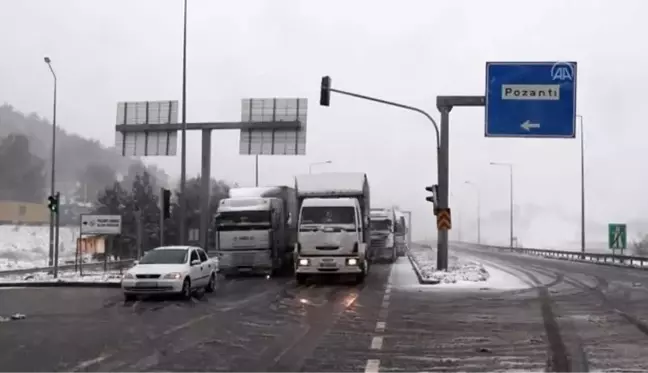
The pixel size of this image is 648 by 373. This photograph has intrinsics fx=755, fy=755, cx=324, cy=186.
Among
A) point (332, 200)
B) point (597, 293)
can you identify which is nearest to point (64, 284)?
point (332, 200)

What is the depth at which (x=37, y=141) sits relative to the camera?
17125 cm

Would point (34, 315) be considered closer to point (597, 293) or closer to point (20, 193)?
point (597, 293)

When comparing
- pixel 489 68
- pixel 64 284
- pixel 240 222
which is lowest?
→ pixel 64 284

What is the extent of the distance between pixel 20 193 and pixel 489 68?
4645 inches

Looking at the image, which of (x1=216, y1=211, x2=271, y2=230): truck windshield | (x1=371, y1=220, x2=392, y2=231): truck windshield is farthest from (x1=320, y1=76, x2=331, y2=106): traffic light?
(x1=371, y1=220, x2=392, y2=231): truck windshield

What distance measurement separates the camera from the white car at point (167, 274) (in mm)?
20328

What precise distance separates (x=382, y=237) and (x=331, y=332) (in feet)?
108

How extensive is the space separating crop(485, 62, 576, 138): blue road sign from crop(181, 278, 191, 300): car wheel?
12403 millimetres

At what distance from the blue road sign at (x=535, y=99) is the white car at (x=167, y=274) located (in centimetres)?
1184

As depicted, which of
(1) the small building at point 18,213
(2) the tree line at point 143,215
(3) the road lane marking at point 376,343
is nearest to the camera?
(3) the road lane marking at point 376,343

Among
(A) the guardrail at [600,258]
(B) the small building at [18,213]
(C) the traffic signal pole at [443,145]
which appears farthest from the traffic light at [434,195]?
(B) the small building at [18,213]

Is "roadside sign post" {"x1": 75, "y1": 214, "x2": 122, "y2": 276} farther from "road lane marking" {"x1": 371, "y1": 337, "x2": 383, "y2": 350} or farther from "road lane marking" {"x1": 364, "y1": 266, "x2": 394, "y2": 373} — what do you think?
"road lane marking" {"x1": 371, "y1": 337, "x2": 383, "y2": 350}

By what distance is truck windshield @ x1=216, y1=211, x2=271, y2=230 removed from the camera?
30.9 meters

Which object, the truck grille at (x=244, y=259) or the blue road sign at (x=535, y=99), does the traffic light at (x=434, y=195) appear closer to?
the blue road sign at (x=535, y=99)
